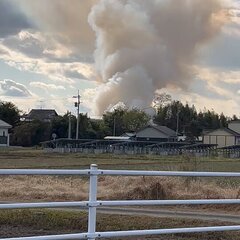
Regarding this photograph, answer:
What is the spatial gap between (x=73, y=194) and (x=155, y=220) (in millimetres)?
8336

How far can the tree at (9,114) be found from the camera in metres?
140

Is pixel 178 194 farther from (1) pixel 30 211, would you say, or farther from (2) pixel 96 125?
(2) pixel 96 125

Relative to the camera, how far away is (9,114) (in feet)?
463

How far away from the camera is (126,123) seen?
17062cm

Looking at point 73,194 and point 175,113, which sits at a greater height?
point 175,113

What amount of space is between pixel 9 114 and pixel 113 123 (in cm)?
3399

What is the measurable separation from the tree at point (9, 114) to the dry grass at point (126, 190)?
11469cm

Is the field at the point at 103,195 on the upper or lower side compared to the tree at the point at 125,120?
lower

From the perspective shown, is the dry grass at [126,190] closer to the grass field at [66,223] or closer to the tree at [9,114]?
the grass field at [66,223]

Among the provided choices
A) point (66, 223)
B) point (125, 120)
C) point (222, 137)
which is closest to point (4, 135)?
point (222, 137)

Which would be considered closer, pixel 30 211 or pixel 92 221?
pixel 92 221

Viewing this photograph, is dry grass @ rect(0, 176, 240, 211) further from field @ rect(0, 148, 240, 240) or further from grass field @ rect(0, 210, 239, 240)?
grass field @ rect(0, 210, 239, 240)

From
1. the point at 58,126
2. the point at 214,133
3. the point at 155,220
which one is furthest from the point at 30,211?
the point at 214,133

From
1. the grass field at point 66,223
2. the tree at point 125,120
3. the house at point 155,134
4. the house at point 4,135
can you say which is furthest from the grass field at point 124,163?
the tree at point 125,120
